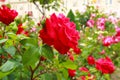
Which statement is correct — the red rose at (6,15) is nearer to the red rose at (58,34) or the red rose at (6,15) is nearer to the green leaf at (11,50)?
the green leaf at (11,50)

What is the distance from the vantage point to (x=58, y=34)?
883 millimetres

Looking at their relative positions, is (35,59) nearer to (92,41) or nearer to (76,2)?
(92,41)

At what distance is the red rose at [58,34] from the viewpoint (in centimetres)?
88

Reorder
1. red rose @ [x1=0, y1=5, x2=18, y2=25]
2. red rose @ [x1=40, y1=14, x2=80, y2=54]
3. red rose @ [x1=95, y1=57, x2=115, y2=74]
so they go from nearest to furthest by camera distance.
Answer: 1. red rose @ [x1=40, y1=14, x2=80, y2=54]
2. red rose @ [x1=0, y1=5, x2=18, y2=25]
3. red rose @ [x1=95, y1=57, x2=115, y2=74]

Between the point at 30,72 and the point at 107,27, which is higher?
the point at 30,72

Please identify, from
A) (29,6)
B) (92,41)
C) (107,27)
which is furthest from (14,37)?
(29,6)

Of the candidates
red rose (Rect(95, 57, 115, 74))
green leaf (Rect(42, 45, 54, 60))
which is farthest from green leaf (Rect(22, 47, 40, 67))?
red rose (Rect(95, 57, 115, 74))

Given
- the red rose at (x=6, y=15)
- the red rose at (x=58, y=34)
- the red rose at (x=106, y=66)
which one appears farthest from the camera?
the red rose at (x=106, y=66)

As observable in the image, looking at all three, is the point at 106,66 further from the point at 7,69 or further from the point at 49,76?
the point at 7,69

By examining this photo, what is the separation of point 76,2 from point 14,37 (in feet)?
18.8

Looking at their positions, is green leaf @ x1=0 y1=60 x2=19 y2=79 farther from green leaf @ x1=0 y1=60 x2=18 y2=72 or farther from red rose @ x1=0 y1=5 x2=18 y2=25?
red rose @ x1=0 y1=5 x2=18 y2=25

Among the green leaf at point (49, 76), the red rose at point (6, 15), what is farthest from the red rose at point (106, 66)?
the green leaf at point (49, 76)

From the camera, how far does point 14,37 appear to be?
38.2 inches

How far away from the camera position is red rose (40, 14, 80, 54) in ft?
2.89
